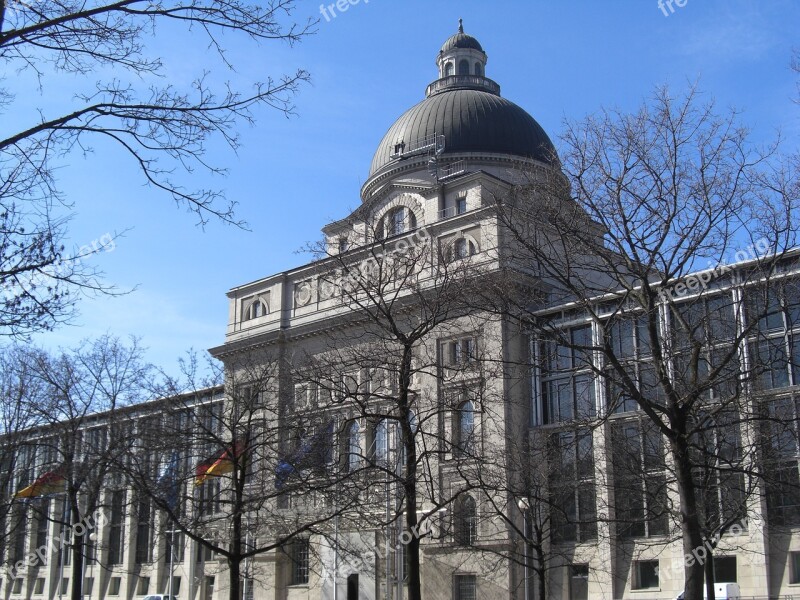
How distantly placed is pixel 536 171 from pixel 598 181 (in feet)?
10.1

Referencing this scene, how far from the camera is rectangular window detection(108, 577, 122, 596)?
73.2 metres

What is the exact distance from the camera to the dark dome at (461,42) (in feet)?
236

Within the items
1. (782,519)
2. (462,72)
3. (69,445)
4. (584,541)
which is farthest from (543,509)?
(462,72)

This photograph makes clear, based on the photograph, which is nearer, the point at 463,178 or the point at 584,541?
the point at 584,541

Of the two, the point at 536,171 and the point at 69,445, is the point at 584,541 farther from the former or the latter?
the point at 536,171

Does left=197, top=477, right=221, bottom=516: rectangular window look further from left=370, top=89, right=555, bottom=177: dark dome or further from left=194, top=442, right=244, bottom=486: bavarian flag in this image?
left=370, top=89, right=555, bottom=177: dark dome

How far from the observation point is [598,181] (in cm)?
2077

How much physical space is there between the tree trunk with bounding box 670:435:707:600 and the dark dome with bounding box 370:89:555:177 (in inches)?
1735

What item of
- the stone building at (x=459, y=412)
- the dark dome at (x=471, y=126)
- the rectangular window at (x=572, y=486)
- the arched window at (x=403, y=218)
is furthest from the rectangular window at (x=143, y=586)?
the rectangular window at (x=572, y=486)

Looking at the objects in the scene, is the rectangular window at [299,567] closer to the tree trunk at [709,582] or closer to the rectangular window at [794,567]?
the rectangular window at [794,567]

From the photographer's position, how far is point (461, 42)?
236 ft

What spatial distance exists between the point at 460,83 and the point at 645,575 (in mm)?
38617

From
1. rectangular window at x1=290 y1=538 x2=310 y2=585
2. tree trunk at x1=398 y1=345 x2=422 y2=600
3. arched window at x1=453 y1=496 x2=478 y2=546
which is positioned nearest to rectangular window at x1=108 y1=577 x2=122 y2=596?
rectangular window at x1=290 y1=538 x2=310 y2=585

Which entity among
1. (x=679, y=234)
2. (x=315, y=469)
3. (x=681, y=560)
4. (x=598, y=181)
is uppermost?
(x=598, y=181)
